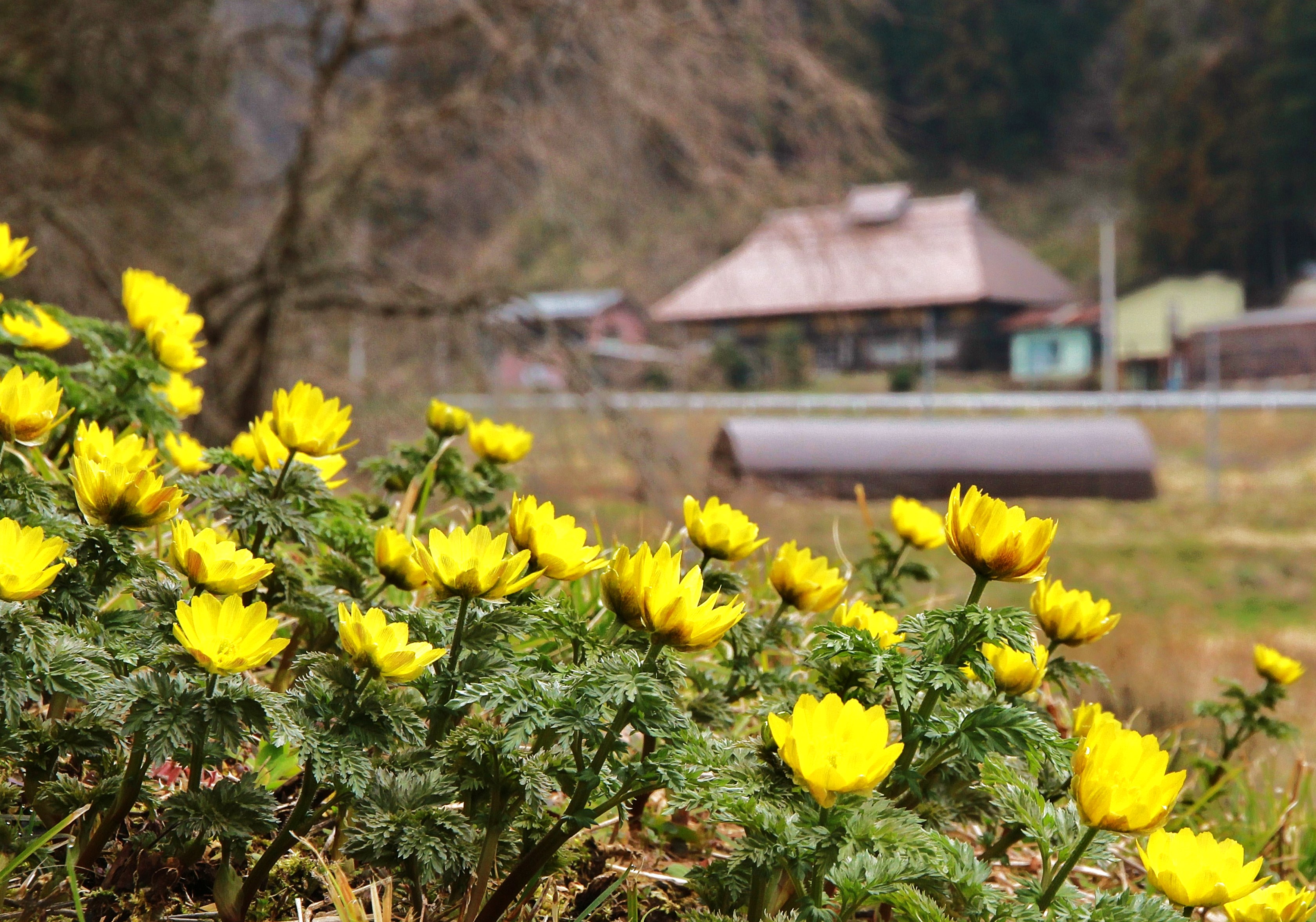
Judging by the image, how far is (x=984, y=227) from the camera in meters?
25.3

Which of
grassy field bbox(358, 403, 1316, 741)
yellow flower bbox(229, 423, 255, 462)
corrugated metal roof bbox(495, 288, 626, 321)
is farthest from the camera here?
corrugated metal roof bbox(495, 288, 626, 321)

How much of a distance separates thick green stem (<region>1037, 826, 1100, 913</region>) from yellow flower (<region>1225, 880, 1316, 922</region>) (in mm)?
135

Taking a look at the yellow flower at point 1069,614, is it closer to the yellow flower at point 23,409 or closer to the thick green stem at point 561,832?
the thick green stem at point 561,832

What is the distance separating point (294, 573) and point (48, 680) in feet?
1.04

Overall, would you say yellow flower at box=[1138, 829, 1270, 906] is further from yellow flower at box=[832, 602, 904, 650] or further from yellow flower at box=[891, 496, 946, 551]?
yellow flower at box=[891, 496, 946, 551]

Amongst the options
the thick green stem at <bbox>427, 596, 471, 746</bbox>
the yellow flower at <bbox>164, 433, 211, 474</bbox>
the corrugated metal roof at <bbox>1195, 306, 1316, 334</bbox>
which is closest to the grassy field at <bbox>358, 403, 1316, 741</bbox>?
the yellow flower at <bbox>164, 433, 211, 474</bbox>

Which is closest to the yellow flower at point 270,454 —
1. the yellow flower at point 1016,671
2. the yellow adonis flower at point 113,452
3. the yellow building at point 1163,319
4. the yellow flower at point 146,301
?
the yellow adonis flower at point 113,452

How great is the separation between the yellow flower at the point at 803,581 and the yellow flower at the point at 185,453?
0.69 meters

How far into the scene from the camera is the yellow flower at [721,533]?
92cm

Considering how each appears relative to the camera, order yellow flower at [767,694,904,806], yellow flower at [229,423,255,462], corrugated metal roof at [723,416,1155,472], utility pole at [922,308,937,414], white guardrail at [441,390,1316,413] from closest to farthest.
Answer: yellow flower at [767,694,904,806] → yellow flower at [229,423,255,462] → corrugated metal roof at [723,416,1155,472] → white guardrail at [441,390,1316,413] → utility pole at [922,308,937,414]

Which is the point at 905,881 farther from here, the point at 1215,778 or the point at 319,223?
the point at 319,223

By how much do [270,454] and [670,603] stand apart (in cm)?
48

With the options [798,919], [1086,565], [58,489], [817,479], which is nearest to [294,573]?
[58,489]

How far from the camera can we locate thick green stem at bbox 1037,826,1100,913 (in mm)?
703
